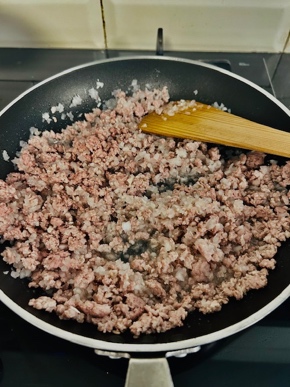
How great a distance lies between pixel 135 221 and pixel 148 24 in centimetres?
76

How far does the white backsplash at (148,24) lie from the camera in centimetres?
146

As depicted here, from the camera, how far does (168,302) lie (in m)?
1.04

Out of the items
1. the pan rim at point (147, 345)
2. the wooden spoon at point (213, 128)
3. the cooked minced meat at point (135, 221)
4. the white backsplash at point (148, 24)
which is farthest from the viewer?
the white backsplash at point (148, 24)

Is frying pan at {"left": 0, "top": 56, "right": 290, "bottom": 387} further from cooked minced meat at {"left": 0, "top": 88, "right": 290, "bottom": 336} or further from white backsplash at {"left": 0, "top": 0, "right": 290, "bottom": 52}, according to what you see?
white backsplash at {"left": 0, "top": 0, "right": 290, "bottom": 52}

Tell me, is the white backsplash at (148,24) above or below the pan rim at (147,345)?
above

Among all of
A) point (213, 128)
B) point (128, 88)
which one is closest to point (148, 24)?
point (128, 88)

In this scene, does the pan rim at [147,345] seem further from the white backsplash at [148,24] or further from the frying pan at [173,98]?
the white backsplash at [148,24]

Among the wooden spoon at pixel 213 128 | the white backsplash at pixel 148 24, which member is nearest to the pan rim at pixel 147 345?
the wooden spoon at pixel 213 128

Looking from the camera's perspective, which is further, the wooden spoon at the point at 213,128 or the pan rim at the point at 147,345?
the wooden spoon at the point at 213,128

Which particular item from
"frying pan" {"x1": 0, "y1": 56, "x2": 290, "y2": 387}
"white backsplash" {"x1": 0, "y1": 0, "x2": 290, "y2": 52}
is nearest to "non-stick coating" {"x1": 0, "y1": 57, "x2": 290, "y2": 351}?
"frying pan" {"x1": 0, "y1": 56, "x2": 290, "y2": 387}

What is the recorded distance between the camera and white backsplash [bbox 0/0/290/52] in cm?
146

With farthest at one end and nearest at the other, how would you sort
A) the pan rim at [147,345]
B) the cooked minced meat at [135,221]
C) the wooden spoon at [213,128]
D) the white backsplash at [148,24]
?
the white backsplash at [148,24]
the wooden spoon at [213,128]
the cooked minced meat at [135,221]
the pan rim at [147,345]

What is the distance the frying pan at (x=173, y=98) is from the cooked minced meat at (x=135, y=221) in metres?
0.03

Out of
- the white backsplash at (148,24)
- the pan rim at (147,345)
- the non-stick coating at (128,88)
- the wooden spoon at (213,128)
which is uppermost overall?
the white backsplash at (148,24)
